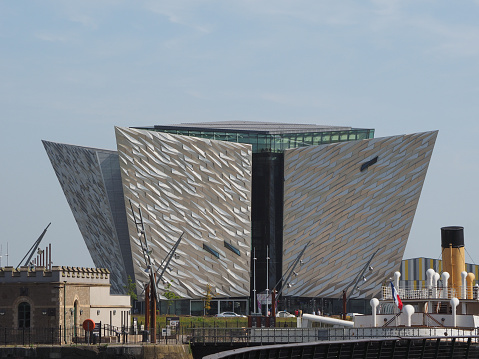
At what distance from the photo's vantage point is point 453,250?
165 ft

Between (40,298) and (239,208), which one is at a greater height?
(239,208)

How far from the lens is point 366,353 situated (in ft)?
72.2

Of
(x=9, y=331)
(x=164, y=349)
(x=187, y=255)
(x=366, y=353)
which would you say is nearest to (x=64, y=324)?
(x=9, y=331)

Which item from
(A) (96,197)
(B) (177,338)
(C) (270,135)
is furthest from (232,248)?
(B) (177,338)

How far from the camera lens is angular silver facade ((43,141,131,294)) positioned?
96000 millimetres

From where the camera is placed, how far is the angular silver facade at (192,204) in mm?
93375

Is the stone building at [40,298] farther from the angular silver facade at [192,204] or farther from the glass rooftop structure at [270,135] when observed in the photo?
the glass rooftop structure at [270,135]

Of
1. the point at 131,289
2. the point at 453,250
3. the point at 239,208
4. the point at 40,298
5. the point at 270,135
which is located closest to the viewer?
the point at 40,298

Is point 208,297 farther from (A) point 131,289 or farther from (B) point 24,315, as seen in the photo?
(B) point 24,315

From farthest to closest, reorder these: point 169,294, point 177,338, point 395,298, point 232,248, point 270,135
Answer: point 270,135 < point 232,248 < point 169,294 < point 177,338 < point 395,298

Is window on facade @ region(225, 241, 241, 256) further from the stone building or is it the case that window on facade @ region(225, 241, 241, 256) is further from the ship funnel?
the ship funnel

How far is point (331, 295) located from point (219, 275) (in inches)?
452

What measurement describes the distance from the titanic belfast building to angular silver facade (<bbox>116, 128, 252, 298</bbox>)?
99mm

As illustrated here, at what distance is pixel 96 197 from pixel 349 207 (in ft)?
83.2
